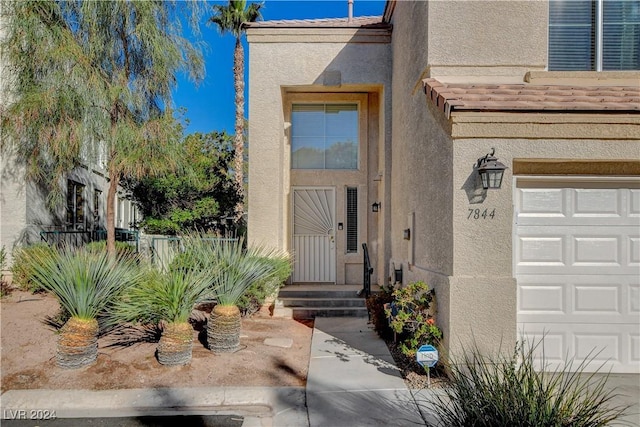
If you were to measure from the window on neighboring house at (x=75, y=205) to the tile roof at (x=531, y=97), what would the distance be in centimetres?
1207

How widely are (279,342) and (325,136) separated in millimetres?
5863

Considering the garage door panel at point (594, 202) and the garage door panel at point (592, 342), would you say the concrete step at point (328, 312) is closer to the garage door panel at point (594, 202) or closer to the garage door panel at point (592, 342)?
the garage door panel at point (592, 342)

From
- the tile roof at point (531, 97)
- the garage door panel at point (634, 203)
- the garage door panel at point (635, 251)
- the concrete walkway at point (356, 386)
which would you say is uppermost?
the tile roof at point (531, 97)

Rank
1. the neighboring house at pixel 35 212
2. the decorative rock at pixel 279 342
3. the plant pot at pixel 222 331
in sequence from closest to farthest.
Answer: the plant pot at pixel 222 331, the decorative rock at pixel 279 342, the neighboring house at pixel 35 212

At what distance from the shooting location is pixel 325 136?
998 centimetres

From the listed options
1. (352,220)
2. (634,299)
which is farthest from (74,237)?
(634,299)

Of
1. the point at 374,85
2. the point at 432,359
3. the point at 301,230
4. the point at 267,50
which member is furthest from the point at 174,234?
the point at 432,359

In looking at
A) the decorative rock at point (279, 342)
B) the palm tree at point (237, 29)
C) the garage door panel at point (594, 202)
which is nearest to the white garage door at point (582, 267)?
the garage door panel at point (594, 202)

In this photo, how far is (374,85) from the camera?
8.79 m

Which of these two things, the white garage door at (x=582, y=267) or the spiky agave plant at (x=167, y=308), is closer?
the white garage door at (x=582, y=267)

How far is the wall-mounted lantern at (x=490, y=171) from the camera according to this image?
427 cm

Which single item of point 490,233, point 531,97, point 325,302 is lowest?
point 325,302

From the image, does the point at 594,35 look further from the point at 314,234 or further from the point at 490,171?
the point at 314,234

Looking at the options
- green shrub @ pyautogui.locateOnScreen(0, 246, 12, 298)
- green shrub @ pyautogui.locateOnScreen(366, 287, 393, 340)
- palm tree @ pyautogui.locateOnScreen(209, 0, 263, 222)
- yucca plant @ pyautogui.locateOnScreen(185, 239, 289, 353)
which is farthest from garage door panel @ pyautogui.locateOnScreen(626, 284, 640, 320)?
palm tree @ pyautogui.locateOnScreen(209, 0, 263, 222)
